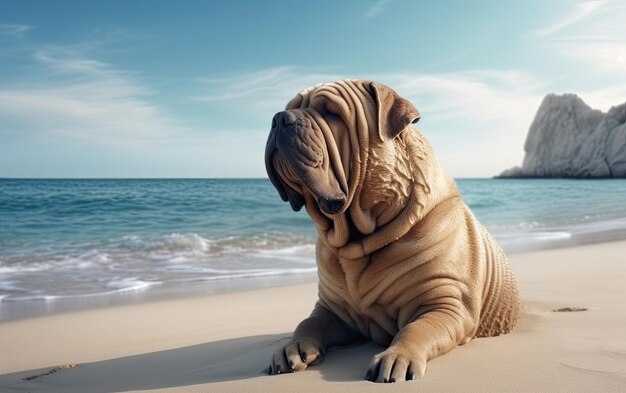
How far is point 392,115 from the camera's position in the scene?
357 cm

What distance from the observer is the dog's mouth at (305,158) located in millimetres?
3355

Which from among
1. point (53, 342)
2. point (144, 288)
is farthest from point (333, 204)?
point (144, 288)

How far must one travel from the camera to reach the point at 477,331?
410 centimetres

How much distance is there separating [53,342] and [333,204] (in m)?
3.42

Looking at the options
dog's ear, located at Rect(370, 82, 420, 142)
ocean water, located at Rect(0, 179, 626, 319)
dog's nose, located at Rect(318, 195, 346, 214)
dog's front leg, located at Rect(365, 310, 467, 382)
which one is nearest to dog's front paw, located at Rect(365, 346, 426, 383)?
dog's front leg, located at Rect(365, 310, 467, 382)

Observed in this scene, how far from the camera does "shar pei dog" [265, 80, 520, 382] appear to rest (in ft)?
11.2

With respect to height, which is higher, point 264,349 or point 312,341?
point 312,341

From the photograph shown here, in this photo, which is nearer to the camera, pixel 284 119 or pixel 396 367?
pixel 396 367

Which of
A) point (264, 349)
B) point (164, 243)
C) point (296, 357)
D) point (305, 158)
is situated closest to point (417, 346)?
point (296, 357)

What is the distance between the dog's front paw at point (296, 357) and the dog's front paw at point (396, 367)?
0.46 m

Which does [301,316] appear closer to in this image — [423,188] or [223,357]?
[223,357]

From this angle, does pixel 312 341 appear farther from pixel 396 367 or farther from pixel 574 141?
pixel 574 141

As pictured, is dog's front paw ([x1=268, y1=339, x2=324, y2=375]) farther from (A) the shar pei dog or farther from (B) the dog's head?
(B) the dog's head

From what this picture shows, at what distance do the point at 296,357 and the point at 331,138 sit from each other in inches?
47.4
